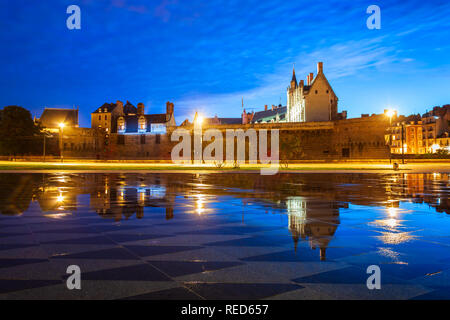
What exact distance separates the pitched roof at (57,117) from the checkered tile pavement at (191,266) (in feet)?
327

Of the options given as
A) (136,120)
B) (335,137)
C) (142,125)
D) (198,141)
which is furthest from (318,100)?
(136,120)

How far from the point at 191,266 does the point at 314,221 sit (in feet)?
12.4

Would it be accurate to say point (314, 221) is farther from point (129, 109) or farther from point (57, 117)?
point (57, 117)

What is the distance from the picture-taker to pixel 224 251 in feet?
16.9

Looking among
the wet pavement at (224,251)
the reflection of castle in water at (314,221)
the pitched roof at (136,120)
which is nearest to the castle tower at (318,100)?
the pitched roof at (136,120)

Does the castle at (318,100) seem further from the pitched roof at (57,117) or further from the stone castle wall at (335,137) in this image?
the pitched roof at (57,117)

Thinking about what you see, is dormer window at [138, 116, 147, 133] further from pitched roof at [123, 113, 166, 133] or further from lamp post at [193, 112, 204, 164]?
lamp post at [193, 112, 204, 164]

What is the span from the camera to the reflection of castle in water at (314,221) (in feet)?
19.1

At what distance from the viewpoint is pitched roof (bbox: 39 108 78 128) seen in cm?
9662

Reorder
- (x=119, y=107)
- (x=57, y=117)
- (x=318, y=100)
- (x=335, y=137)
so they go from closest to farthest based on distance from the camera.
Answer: (x=335, y=137)
(x=318, y=100)
(x=119, y=107)
(x=57, y=117)

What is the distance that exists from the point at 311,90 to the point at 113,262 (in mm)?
72751

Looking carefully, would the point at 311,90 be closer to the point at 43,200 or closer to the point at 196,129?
the point at 196,129
